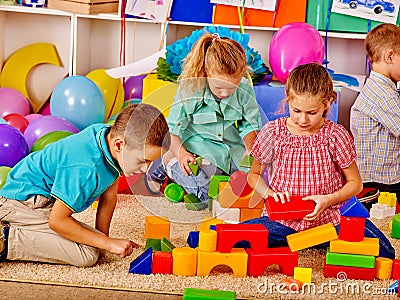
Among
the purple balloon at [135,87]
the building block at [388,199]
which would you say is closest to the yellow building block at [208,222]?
the building block at [388,199]

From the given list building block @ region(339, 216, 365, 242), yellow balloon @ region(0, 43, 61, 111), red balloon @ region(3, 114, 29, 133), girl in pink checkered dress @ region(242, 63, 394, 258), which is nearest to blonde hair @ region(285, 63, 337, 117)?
girl in pink checkered dress @ region(242, 63, 394, 258)

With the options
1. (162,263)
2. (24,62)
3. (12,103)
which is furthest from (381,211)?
(24,62)

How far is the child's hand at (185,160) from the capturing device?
1711 millimetres

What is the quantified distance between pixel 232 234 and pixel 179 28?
59.3 inches

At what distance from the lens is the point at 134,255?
5.56ft

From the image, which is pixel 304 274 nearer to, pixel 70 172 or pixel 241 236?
pixel 241 236

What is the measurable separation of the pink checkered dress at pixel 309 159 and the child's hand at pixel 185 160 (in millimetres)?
151

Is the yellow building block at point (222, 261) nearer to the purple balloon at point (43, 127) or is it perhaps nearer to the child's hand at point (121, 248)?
the child's hand at point (121, 248)

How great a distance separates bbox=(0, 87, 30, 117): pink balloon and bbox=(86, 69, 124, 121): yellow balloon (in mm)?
267

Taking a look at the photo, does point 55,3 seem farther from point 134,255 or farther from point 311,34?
point 134,255

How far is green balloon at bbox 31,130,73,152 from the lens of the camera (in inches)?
87.8

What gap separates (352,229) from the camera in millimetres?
1580

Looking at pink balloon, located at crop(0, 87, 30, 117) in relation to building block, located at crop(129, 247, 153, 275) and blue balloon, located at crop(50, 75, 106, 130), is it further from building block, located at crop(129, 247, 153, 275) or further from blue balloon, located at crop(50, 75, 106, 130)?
building block, located at crop(129, 247, 153, 275)

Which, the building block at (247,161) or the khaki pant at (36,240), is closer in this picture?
the khaki pant at (36,240)
